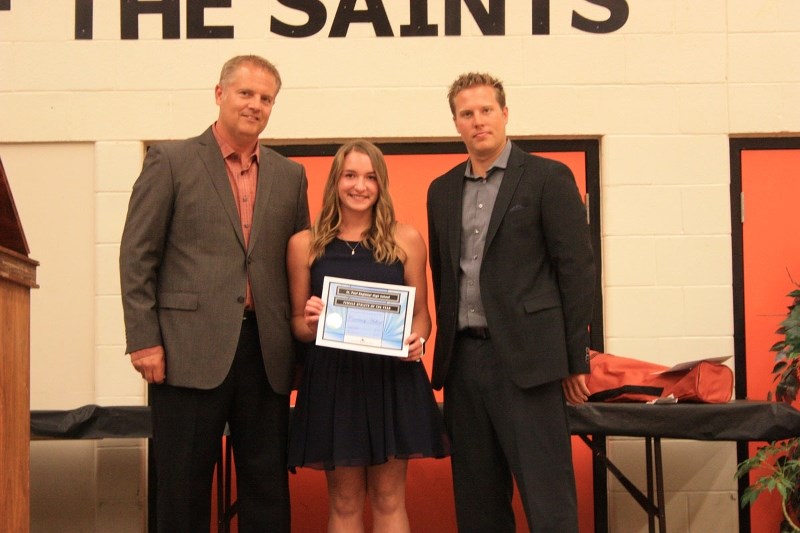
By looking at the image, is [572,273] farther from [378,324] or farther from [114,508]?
[114,508]

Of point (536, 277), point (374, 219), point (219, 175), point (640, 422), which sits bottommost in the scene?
point (640, 422)

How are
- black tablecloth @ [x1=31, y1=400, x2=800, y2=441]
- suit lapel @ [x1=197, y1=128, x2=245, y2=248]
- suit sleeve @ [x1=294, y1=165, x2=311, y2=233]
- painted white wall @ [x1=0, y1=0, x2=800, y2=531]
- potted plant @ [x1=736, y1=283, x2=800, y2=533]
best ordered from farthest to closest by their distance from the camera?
painted white wall @ [x1=0, y1=0, x2=800, y2=531] < potted plant @ [x1=736, y1=283, x2=800, y2=533] < black tablecloth @ [x1=31, y1=400, x2=800, y2=441] < suit sleeve @ [x1=294, y1=165, x2=311, y2=233] < suit lapel @ [x1=197, y1=128, x2=245, y2=248]

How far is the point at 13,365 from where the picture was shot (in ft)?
7.27

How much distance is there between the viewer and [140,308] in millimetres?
2664

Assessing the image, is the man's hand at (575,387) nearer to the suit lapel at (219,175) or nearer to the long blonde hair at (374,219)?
the long blonde hair at (374,219)

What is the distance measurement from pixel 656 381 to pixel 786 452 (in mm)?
757

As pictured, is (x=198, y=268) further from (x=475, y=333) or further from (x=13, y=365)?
(x=475, y=333)

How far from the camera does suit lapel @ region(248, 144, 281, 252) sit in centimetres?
280

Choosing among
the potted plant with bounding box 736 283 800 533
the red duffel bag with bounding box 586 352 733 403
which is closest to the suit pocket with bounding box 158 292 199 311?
the red duffel bag with bounding box 586 352 733 403

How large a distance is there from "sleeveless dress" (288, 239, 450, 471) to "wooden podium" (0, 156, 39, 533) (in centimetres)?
80

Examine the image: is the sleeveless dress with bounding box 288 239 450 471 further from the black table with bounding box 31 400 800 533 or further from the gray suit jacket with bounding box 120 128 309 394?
the black table with bounding box 31 400 800 533

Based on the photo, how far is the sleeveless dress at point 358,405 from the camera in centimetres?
279

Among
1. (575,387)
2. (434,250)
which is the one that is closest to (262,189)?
(434,250)

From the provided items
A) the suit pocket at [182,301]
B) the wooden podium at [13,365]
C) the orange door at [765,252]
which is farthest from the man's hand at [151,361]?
the orange door at [765,252]
